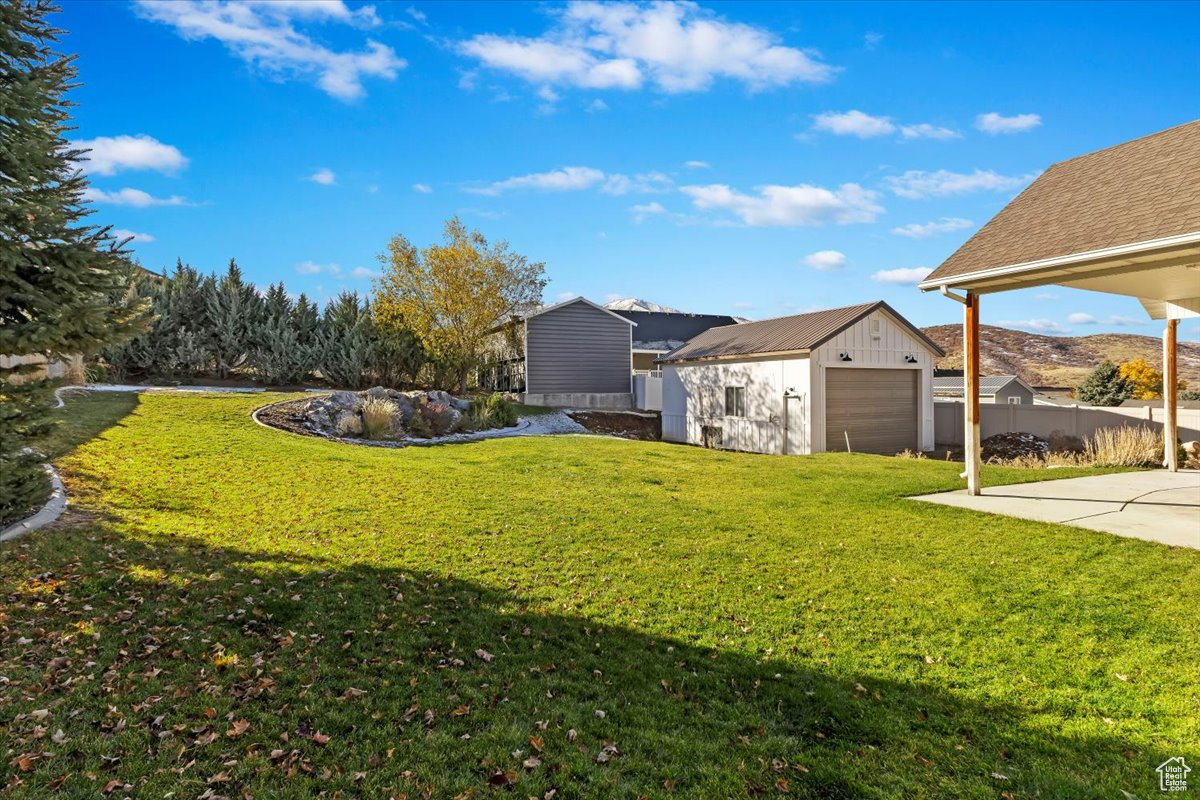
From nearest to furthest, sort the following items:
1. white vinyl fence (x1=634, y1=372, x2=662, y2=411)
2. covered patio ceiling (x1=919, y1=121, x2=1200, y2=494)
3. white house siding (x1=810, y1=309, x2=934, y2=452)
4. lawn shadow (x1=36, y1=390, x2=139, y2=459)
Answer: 1. covered patio ceiling (x1=919, y1=121, x2=1200, y2=494)
2. lawn shadow (x1=36, y1=390, x2=139, y2=459)
3. white house siding (x1=810, y1=309, x2=934, y2=452)
4. white vinyl fence (x1=634, y1=372, x2=662, y2=411)

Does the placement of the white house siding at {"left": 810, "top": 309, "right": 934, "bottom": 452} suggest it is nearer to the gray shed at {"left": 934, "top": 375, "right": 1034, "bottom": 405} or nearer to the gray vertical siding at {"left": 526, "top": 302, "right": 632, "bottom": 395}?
the gray shed at {"left": 934, "top": 375, "right": 1034, "bottom": 405}

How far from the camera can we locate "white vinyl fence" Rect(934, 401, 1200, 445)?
50.5 feet

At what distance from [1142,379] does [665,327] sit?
89.9 ft

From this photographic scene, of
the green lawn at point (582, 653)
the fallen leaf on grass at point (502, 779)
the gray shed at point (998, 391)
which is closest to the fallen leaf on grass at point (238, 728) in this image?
the green lawn at point (582, 653)

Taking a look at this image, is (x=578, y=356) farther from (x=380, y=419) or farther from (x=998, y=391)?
(x=998, y=391)

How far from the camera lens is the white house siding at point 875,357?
16.8 metres

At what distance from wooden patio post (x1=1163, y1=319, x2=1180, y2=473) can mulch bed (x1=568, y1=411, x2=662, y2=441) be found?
14643 mm

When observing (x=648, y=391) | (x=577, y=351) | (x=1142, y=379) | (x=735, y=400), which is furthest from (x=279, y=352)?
(x=1142, y=379)

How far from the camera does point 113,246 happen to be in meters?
6.07

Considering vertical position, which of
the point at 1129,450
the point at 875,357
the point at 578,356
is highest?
the point at 578,356

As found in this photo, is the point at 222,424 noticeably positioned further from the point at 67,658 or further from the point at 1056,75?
the point at 1056,75

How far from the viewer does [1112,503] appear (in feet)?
27.8

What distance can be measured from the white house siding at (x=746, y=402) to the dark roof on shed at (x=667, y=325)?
13001mm

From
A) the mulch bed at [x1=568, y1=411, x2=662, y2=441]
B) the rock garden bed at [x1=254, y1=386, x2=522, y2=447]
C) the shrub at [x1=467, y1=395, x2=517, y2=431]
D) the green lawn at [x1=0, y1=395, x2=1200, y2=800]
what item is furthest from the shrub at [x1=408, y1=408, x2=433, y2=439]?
the green lawn at [x1=0, y1=395, x2=1200, y2=800]
